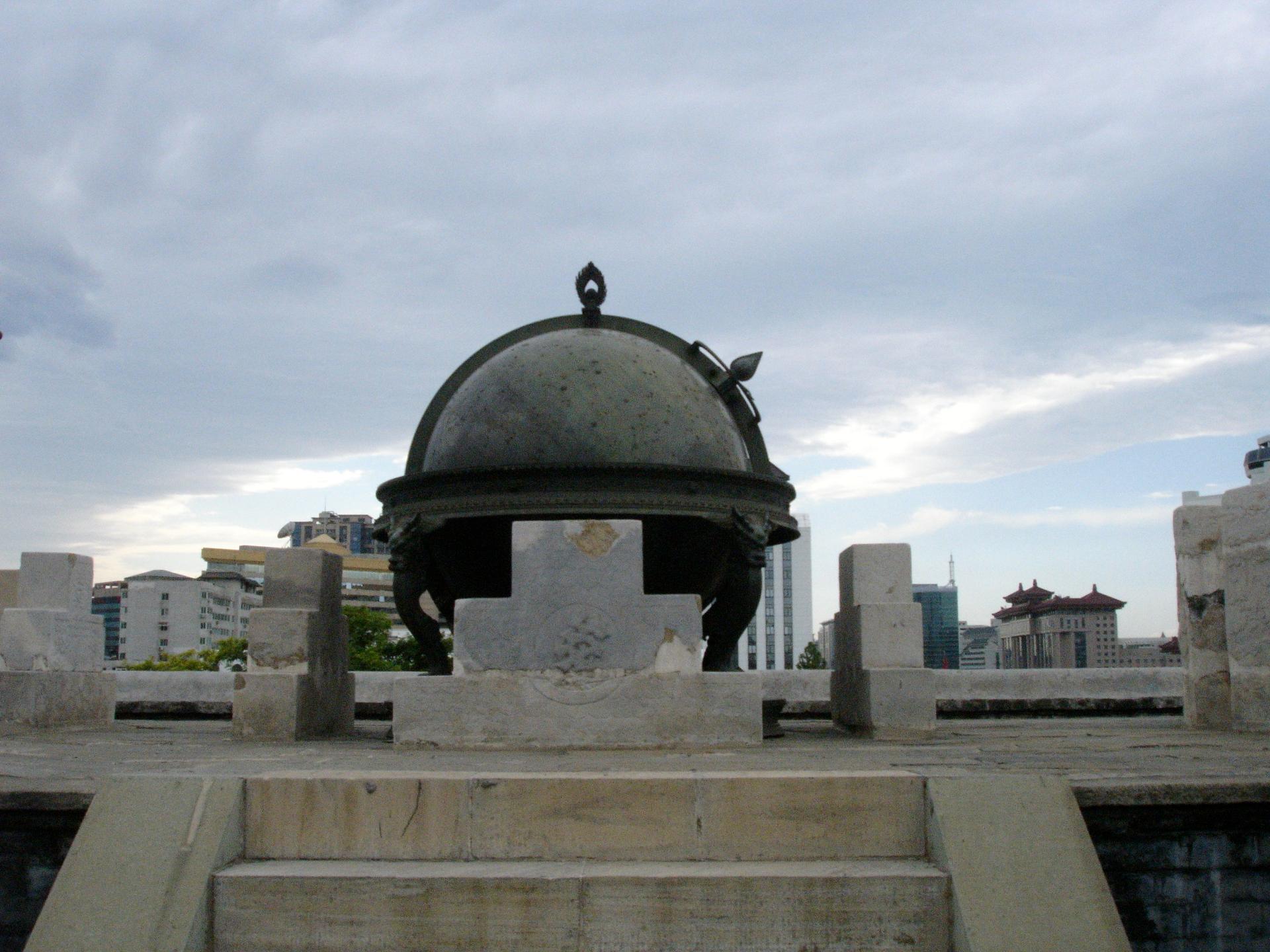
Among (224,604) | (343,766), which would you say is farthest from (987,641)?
(343,766)

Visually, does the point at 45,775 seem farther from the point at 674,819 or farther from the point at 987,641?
the point at 987,641

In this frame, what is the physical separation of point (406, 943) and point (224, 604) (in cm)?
12513

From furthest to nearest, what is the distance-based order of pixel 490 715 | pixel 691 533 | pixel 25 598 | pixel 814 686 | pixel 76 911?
pixel 814 686 < pixel 25 598 < pixel 691 533 < pixel 490 715 < pixel 76 911

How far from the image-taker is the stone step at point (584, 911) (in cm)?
405

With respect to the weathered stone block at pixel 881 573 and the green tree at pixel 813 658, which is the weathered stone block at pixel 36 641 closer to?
the weathered stone block at pixel 881 573

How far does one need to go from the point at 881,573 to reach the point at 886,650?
52cm

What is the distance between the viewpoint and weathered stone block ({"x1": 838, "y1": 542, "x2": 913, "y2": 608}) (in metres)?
7.71

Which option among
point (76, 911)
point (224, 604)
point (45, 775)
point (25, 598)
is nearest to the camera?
point (76, 911)

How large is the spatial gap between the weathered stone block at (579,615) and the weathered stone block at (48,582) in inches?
150

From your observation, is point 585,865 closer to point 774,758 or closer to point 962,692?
point 774,758

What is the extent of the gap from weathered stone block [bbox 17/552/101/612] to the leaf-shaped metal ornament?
507 cm

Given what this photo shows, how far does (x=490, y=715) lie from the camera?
6.43 m

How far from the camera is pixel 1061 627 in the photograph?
44469 millimetres

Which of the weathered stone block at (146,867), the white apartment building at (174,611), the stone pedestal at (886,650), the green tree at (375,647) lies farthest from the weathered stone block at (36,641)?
the white apartment building at (174,611)
